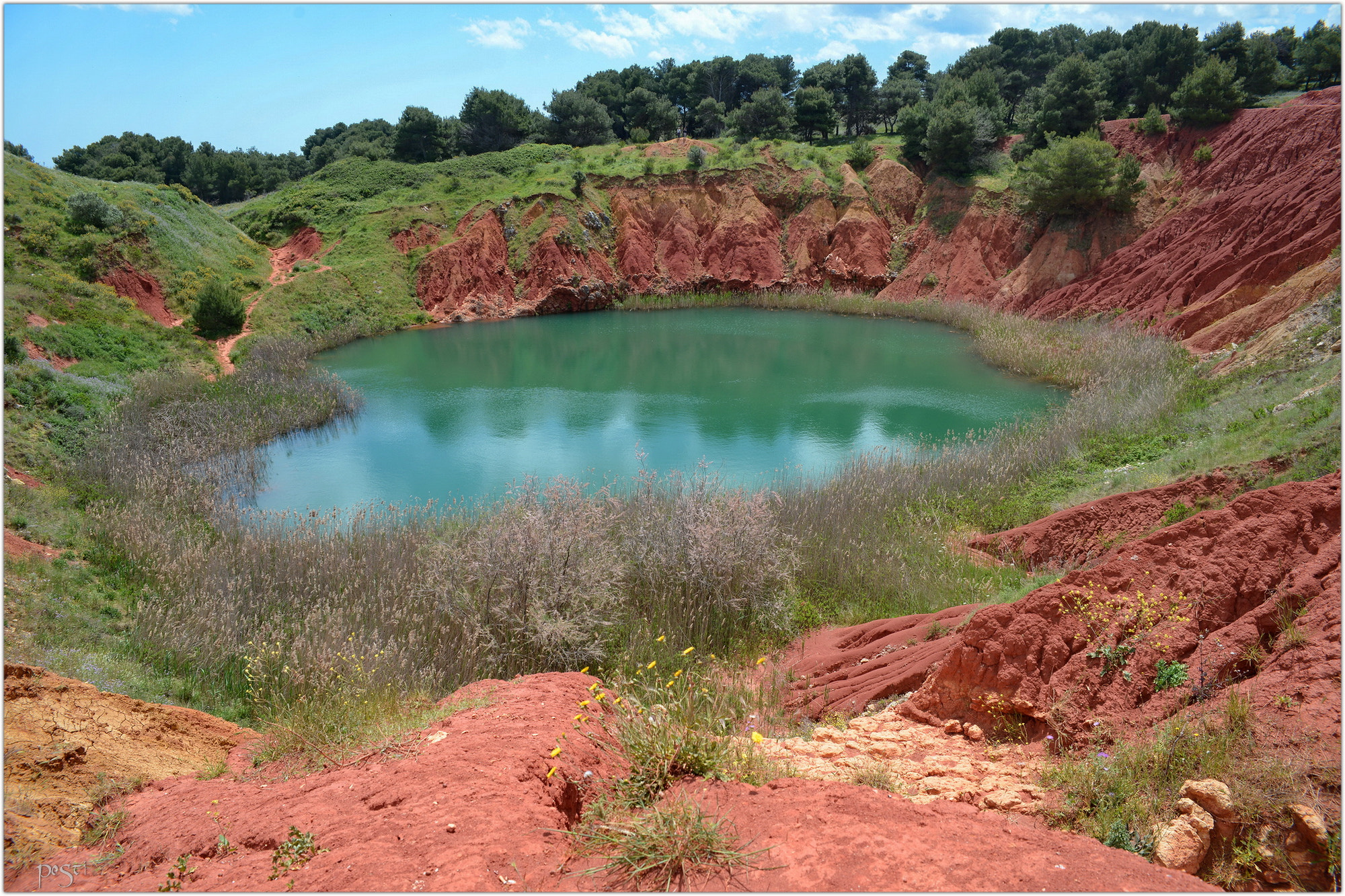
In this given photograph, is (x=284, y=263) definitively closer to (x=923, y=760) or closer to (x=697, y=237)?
(x=697, y=237)

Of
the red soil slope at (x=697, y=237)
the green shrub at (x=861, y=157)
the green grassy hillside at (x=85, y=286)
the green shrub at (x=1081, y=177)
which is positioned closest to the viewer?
the green grassy hillside at (x=85, y=286)

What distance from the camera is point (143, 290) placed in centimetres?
2384

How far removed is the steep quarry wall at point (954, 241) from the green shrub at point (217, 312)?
9540 millimetres

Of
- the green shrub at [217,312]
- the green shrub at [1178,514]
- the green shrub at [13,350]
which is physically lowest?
the green shrub at [1178,514]

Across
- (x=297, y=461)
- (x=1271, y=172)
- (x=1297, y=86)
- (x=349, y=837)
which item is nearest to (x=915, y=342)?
(x=1271, y=172)

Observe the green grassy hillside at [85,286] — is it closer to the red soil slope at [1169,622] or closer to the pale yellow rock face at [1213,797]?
the red soil slope at [1169,622]

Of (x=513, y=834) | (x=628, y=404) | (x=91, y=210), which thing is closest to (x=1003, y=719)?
(x=513, y=834)

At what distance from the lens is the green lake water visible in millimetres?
14648

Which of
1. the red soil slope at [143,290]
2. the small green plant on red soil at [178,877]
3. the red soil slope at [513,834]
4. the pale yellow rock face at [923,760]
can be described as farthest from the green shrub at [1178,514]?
the red soil slope at [143,290]

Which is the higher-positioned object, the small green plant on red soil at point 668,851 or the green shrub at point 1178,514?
the green shrub at point 1178,514

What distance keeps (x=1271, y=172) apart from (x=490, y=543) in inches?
1138

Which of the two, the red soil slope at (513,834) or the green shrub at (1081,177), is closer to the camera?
the red soil slope at (513,834)

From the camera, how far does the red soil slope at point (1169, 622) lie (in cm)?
442

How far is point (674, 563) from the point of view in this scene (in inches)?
344
